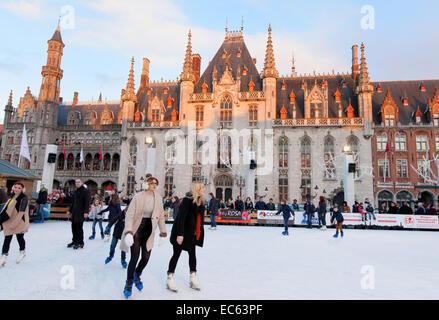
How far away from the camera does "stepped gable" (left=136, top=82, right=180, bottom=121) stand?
34.9 meters

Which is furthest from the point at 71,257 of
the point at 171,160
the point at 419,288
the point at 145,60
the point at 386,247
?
the point at 145,60

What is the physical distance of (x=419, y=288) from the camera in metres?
5.16

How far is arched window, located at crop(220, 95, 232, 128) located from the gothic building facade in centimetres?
12

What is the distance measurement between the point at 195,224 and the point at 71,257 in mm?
4236

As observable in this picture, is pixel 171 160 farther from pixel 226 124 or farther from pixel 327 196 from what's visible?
pixel 327 196

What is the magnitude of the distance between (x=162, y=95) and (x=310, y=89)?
19.2 meters

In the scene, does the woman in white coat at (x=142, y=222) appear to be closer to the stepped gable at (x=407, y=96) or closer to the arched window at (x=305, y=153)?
the arched window at (x=305, y=153)

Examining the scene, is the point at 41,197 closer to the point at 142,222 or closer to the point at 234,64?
the point at 142,222

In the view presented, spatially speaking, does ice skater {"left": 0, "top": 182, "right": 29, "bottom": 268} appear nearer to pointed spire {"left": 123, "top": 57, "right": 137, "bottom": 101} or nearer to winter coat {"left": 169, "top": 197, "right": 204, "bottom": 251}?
winter coat {"left": 169, "top": 197, "right": 204, "bottom": 251}

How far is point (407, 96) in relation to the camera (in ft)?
104

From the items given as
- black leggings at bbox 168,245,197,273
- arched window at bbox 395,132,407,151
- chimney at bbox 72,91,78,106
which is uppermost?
chimney at bbox 72,91,78,106

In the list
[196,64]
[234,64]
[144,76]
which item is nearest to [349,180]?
[234,64]

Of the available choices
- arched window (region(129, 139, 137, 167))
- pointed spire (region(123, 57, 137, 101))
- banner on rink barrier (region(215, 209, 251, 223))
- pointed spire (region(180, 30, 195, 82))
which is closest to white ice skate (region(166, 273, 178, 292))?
banner on rink barrier (region(215, 209, 251, 223))

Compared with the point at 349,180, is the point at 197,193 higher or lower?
lower
